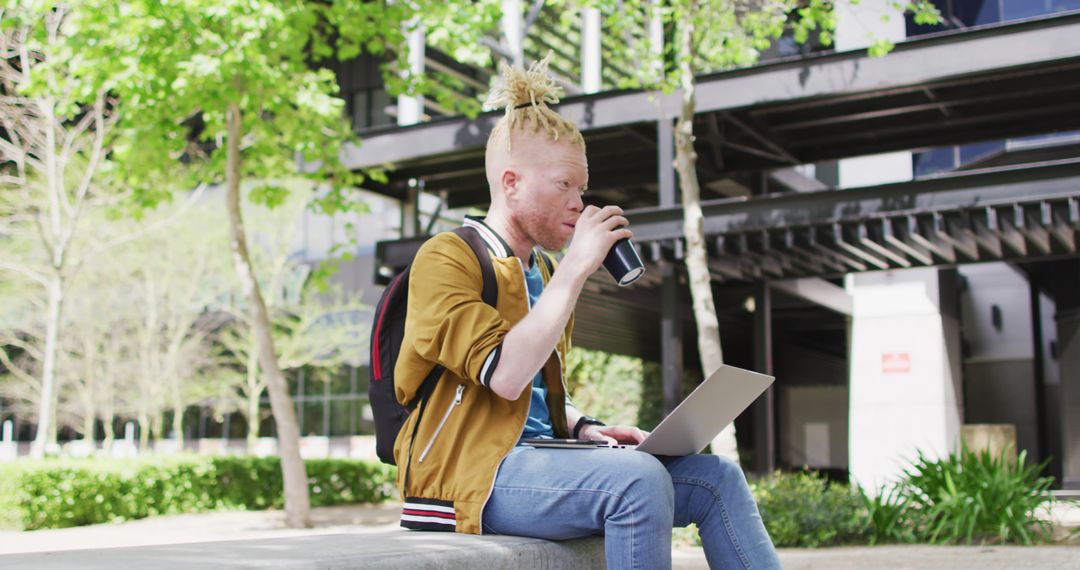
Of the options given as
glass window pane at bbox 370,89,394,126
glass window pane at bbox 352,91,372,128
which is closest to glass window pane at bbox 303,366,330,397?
glass window pane at bbox 352,91,372,128

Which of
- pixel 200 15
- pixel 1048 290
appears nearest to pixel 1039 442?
pixel 1048 290

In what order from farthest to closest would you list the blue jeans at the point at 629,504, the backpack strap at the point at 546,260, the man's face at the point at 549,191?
the backpack strap at the point at 546,260 < the man's face at the point at 549,191 < the blue jeans at the point at 629,504

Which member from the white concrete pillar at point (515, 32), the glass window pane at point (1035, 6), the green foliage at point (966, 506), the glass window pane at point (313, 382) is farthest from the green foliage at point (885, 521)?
the glass window pane at point (313, 382)

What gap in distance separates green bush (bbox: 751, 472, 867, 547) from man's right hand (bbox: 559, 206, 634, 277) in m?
7.06

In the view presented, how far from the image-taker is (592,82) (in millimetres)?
22844

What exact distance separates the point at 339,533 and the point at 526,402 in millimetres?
605

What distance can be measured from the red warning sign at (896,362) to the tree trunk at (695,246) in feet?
22.9

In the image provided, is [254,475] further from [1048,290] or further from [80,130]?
[1048,290]

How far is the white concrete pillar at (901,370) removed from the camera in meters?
15.5

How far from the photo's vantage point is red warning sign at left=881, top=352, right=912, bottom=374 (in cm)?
1591

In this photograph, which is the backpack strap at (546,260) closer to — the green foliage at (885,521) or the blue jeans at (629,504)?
the blue jeans at (629,504)

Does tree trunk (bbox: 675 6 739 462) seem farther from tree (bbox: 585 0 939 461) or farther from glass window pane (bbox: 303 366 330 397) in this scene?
glass window pane (bbox: 303 366 330 397)

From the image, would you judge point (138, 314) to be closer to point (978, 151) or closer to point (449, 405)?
point (978, 151)

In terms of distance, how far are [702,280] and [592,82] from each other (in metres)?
13.8
